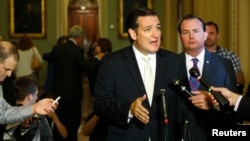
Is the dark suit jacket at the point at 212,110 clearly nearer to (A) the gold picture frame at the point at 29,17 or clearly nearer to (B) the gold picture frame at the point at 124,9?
(B) the gold picture frame at the point at 124,9

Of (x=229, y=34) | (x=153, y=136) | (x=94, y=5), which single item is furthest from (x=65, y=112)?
(x=94, y=5)

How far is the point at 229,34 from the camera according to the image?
7.21 m

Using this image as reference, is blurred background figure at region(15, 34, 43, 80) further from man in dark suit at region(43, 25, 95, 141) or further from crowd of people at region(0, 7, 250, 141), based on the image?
crowd of people at region(0, 7, 250, 141)

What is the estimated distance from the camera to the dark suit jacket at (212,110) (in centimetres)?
327

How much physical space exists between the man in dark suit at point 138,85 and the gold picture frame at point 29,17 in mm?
13536

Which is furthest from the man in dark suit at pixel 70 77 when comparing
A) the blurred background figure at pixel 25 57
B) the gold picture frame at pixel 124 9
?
the gold picture frame at pixel 124 9

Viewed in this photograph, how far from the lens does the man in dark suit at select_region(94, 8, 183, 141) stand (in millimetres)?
3145

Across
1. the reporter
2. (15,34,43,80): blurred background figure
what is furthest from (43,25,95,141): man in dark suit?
the reporter

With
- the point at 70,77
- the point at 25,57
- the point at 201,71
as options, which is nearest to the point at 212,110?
the point at 201,71

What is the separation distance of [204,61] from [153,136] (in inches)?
38.8

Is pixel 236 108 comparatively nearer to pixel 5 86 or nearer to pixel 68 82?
pixel 5 86

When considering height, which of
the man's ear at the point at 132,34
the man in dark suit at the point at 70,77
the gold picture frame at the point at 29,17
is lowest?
the man in dark suit at the point at 70,77

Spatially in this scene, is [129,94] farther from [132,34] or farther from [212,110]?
[212,110]

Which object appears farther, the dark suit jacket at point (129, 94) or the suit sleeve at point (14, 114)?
the dark suit jacket at point (129, 94)
